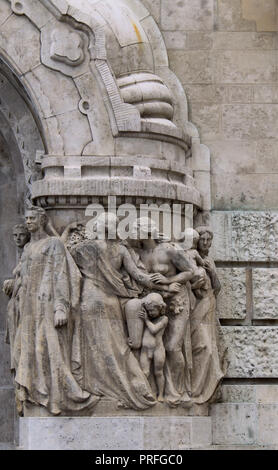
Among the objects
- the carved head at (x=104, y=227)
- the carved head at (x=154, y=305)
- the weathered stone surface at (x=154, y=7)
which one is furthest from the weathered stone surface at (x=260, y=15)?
the carved head at (x=154, y=305)

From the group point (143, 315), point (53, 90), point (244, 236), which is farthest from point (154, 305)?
point (53, 90)

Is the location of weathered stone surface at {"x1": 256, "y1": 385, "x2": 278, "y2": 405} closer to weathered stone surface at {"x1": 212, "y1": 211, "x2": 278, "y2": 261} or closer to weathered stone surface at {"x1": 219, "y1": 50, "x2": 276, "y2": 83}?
weathered stone surface at {"x1": 212, "y1": 211, "x2": 278, "y2": 261}

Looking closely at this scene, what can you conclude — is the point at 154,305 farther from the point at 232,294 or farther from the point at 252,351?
the point at 252,351

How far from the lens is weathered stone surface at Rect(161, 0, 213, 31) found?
14023 millimetres

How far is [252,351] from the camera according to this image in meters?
13.5

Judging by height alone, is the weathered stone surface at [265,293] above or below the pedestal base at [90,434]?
above

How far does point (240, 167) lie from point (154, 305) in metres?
2.02

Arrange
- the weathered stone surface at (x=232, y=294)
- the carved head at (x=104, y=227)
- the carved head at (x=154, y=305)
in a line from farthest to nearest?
1. the weathered stone surface at (x=232, y=294)
2. the carved head at (x=104, y=227)
3. the carved head at (x=154, y=305)

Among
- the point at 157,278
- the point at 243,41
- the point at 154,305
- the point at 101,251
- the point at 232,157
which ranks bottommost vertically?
the point at 154,305

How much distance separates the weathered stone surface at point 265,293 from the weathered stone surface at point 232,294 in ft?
0.41

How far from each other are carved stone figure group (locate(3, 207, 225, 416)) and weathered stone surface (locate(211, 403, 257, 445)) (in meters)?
0.37

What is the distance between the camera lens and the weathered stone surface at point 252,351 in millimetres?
13445

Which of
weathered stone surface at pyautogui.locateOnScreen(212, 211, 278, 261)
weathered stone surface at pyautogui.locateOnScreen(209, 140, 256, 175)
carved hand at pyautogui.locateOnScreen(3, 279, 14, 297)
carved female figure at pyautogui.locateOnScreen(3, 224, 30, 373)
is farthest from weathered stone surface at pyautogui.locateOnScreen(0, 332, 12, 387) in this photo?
weathered stone surface at pyautogui.locateOnScreen(209, 140, 256, 175)

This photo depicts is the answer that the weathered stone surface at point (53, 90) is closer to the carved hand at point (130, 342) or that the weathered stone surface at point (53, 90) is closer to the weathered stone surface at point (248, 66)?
the weathered stone surface at point (248, 66)
